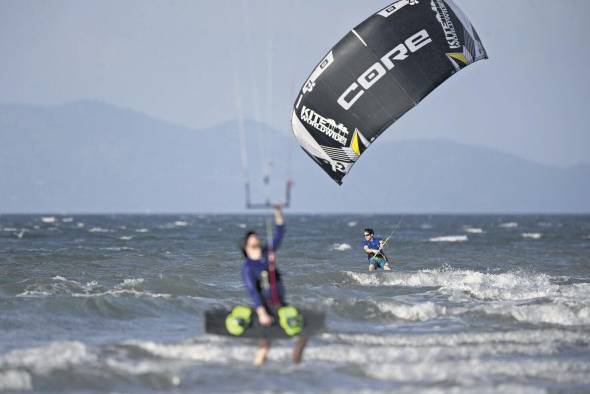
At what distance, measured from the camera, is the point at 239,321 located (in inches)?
398

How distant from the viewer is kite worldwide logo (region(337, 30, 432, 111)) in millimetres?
16188

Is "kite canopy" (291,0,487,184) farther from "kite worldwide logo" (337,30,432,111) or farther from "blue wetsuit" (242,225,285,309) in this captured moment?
"blue wetsuit" (242,225,285,309)

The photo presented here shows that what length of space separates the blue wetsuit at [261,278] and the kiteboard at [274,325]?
0.67 feet

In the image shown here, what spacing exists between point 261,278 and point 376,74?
278 inches

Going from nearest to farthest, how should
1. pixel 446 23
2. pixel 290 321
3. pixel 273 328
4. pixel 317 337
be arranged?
pixel 290 321
pixel 273 328
pixel 317 337
pixel 446 23

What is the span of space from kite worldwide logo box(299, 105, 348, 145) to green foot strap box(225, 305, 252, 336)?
6.86m

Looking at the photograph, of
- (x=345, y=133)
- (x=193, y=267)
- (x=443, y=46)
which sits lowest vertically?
(x=193, y=267)

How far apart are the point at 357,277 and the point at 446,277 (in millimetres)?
2206

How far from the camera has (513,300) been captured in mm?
17047

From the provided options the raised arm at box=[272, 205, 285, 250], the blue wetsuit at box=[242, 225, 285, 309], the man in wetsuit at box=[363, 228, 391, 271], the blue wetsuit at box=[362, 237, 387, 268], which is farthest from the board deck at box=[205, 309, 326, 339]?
the blue wetsuit at box=[362, 237, 387, 268]

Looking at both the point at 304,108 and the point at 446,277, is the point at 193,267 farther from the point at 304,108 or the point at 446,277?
the point at 304,108

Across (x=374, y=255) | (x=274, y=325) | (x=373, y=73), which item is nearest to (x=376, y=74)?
(x=373, y=73)

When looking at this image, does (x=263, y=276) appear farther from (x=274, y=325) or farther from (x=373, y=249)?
(x=373, y=249)

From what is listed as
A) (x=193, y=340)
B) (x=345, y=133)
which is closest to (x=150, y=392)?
(x=193, y=340)
